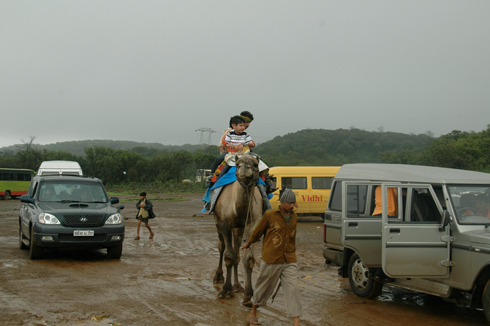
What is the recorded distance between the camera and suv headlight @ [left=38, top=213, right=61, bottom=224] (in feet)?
33.3

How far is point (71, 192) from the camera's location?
11781 mm

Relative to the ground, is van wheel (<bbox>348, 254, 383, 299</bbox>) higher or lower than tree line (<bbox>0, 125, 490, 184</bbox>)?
lower

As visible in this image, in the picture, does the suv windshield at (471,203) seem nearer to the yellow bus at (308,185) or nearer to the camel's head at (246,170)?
the camel's head at (246,170)

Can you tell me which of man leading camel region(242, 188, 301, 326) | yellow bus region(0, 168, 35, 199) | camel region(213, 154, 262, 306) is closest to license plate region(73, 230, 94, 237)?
camel region(213, 154, 262, 306)

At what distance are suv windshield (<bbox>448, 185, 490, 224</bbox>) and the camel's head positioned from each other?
2.91 meters

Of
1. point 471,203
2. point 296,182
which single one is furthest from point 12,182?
point 471,203

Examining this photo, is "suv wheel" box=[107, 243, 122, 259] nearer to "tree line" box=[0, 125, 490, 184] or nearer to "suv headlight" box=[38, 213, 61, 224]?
"suv headlight" box=[38, 213, 61, 224]

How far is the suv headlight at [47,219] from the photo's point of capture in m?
10.1

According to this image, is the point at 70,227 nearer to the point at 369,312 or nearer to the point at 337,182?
the point at 337,182

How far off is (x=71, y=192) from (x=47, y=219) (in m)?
1.69

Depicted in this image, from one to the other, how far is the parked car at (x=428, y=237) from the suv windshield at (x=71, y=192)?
23.7 ft

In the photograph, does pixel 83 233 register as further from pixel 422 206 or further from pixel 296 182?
pixel 296 182

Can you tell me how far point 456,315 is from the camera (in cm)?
635

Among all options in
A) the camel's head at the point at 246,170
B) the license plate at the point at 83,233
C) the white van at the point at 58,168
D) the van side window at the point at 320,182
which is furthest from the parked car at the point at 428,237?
the white van at the point at 58,168
